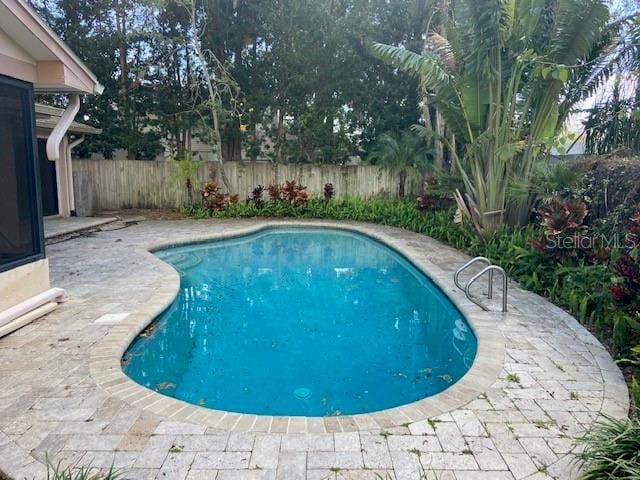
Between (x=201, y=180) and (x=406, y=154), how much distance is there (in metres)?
7.34

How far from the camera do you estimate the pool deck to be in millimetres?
2633

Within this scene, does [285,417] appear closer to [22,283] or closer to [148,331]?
[148,331]

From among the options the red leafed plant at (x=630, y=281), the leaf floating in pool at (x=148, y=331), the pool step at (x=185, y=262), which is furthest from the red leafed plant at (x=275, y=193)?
the red leafed plant at (x=630, y=281)

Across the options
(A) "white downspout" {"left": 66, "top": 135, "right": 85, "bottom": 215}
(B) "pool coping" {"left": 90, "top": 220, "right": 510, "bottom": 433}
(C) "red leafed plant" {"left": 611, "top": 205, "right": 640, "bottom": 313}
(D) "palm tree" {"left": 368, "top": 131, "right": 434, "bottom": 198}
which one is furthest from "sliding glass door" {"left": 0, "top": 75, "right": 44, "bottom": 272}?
(D) "palm tree" {"left": 368, "top": 131, "right": 434, "bottom": 198}

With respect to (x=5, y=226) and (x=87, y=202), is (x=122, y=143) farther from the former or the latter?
(x=5, y=226)

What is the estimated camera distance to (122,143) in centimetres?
1655

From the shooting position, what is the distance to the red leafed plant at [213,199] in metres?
14.5

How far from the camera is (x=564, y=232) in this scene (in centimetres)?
643

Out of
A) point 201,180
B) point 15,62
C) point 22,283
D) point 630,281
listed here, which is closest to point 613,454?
point 630,281

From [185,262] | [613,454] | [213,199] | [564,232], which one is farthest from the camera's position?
[213,199]

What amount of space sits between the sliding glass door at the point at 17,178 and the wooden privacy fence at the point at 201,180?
408 inches

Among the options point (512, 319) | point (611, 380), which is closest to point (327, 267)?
point (512, 319)

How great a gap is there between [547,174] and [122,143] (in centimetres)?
1470

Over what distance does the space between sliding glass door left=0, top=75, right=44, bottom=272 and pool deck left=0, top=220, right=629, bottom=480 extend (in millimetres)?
887
